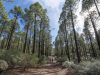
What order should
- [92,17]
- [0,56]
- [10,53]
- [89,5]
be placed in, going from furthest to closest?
[92,17] < [89,5] < [10,53] < [0,56]

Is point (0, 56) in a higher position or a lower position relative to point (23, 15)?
lower

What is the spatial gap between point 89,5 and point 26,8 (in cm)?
1303

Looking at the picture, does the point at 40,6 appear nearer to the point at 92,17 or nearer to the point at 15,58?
the point at 92,17

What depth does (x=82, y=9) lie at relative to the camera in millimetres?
20750

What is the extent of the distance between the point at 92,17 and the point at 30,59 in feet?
51.4

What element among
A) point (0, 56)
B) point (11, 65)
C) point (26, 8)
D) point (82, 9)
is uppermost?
point (26, 8)

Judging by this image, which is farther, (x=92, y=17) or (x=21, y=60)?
(x=92, y=17)

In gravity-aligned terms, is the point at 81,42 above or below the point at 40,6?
below

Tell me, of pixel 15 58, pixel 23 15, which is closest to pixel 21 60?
pixel 15 58

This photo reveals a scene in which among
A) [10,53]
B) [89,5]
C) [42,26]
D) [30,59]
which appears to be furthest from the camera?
[42,26]

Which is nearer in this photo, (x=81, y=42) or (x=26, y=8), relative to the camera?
(x=26, y=8)

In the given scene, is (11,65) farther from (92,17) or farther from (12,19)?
(92,17)

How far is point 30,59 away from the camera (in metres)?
14.4

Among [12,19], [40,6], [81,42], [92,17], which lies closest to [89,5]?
[92,17]
